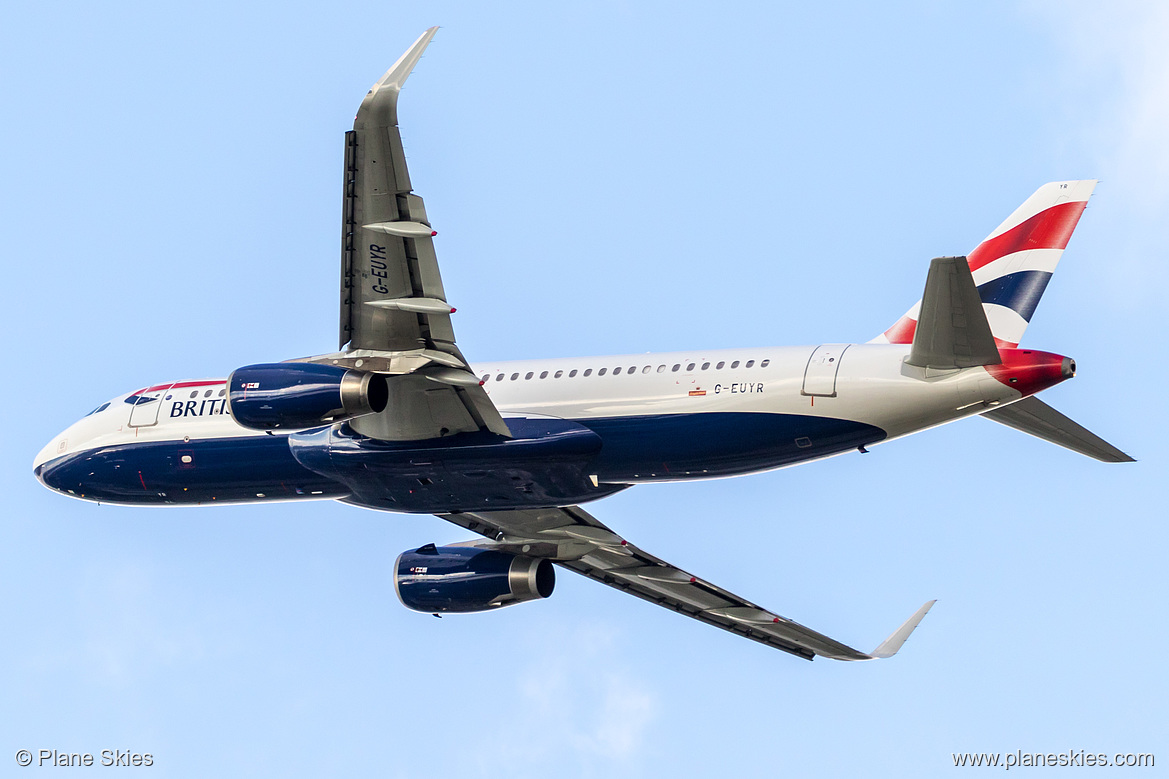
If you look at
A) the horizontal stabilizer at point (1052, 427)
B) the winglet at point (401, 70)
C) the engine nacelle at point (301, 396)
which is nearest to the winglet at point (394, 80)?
the winglet at point (401, 70)

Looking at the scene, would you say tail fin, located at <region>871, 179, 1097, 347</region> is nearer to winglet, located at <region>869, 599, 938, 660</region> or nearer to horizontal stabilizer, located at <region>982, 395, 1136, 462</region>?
horizontal stabilizer, located at <region>982, 395, 1136, 462</region>

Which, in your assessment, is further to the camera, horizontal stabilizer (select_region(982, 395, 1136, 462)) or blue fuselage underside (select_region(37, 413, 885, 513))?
blue fuselage underside (select_region(37, 413, 885, 513))

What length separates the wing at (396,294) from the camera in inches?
937

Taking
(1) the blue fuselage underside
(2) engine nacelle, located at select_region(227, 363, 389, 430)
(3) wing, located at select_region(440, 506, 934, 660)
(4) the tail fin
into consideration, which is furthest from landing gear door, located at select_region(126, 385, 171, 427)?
(4) the tail fin

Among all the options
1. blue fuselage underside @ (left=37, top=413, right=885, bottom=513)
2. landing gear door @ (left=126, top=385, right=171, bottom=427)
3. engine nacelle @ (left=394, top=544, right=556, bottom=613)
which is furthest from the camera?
engine nacelle @ (left=394, top=544, right=556, bottom=613)

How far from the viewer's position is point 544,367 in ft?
98.2

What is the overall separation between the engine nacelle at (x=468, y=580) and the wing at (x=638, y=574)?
0.52 metres

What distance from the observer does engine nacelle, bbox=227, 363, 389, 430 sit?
1049 inches

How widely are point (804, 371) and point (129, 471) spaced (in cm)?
1403

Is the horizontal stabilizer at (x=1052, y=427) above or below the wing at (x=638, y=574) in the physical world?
above

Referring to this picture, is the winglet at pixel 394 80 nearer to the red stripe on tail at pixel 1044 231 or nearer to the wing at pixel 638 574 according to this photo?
the red stripe on tail at pixel 1044 231

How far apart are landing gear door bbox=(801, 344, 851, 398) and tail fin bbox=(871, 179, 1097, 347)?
5.18ft

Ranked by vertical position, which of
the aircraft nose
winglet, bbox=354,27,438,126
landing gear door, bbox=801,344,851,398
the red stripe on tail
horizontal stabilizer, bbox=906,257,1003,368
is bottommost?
the aircraft nose

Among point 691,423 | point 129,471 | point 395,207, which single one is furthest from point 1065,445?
point 129,471
